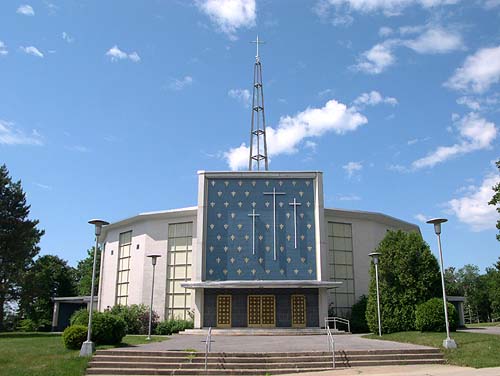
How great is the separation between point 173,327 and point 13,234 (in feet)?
40.7

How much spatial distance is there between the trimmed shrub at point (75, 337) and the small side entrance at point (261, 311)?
39.5 feet

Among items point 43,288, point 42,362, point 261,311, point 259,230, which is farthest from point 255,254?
point 43,288

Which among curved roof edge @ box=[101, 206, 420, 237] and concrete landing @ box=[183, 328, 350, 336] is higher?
curved roof edge @ box=[101, 206, 420, 237]

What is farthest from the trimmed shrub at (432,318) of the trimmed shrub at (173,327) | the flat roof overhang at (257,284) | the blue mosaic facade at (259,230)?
the trimmed shrub at (173,327)

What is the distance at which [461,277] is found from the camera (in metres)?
88.4

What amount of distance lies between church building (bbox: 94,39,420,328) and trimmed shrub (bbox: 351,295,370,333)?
1.62 metres

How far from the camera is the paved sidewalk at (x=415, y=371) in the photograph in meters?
12.2

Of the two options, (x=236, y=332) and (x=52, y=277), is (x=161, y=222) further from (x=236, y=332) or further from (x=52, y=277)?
(x=52, y=277)

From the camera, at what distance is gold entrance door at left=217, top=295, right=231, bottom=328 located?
88.0 feet

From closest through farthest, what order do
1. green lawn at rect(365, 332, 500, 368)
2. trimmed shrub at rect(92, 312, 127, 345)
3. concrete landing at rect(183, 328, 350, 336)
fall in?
green lawn at rect(365, 332, 500, 368), trimmed shrub at rect(92, 312, 127, 345), concrete landing at rect(183, 328, 350, 336)

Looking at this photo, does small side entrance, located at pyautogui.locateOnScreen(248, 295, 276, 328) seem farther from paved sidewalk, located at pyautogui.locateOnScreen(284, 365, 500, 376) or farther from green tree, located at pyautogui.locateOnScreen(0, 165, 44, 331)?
green tree, located at pyautogui.locateOnScreen(0, 165, 44, 331)

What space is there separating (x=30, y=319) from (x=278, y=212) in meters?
30.0

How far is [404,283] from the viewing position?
77.4 feet

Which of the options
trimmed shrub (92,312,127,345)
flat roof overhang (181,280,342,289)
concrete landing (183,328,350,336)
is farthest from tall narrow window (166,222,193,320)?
trimmed shrub (92,312,127,345)
